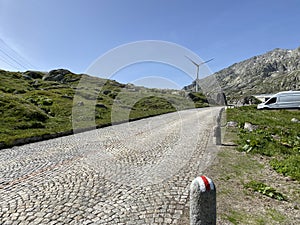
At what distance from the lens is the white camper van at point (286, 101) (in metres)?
31.5

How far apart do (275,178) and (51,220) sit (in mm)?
6529

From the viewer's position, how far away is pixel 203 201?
349 cm

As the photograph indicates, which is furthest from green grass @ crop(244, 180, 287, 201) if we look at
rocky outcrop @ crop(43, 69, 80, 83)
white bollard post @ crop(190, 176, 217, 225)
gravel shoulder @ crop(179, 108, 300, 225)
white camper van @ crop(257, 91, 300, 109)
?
rocky outcrop @ crop(43, 69, 80, 83)

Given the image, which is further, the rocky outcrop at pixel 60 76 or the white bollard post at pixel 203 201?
the rocky outcrop at pixel 60 76

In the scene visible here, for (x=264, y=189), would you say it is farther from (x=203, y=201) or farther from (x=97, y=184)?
(x=97, y=184)

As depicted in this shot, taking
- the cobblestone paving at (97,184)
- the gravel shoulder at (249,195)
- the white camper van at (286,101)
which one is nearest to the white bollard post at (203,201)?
the gravel shoulder at (249,195)

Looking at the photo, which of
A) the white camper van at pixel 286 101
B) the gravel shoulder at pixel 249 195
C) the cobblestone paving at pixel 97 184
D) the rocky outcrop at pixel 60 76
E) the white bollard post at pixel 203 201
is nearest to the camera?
the white bollard post at pixel 203 201

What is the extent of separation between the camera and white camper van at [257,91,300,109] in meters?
31.5

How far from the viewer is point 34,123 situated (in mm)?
19078

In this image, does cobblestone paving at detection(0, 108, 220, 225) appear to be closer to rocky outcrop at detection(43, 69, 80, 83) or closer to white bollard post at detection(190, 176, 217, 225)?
white bollard post at detection(190, 176, 217, 225)

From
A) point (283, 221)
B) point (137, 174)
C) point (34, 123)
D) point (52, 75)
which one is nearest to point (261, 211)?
point (283, 221)

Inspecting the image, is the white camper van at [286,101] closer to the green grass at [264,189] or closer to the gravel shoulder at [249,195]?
the gravel shoulder at [249,195]

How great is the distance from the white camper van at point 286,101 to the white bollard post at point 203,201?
115 feet

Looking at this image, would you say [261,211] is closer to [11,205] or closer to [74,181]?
[74,181]
